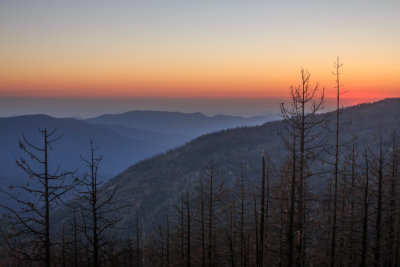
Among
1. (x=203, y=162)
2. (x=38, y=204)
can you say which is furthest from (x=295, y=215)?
(x=203, y=162)

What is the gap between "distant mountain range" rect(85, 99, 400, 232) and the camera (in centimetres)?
12850

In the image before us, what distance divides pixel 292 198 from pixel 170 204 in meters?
111

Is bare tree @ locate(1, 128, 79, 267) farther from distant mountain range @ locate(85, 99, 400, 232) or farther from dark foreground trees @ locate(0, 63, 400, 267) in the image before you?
distant mountain range @ locate(85, 99, 400, 232)

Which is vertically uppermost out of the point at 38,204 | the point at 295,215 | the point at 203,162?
the point at 38,204

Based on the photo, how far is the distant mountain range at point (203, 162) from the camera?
128 m

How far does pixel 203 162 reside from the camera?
553ft

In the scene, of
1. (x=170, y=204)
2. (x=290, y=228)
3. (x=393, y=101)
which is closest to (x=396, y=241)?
(x=290, y=228)

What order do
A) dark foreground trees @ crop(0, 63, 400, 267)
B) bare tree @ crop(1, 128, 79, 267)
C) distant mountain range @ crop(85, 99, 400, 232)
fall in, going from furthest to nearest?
1. distant mountain range @ crop(85, 99, 400, 232)
2. dark foreground trees @ crop(0, 63, 400, 267)
3. bare tree @ crop(1, 128, 79, 267)

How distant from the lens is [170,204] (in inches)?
4702

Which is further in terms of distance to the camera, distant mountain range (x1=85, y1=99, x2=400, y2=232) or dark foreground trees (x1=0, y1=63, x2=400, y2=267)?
distant mountain range (x1=85, y1=99, x2=400, y2=232)

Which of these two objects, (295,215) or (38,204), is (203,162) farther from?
(38,204)

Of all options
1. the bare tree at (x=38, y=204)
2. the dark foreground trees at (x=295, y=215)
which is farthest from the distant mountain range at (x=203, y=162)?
the bare tree at (x=38, y=204)

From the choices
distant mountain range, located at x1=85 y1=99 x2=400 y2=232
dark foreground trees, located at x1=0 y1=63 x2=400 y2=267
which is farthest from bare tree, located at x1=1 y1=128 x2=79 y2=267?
distant mountain range, located at x1=85 y1=99 x2=400 y2=232

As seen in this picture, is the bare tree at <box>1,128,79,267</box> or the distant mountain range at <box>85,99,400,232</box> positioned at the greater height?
the bare tree at <box>1,128,79,267</box>
